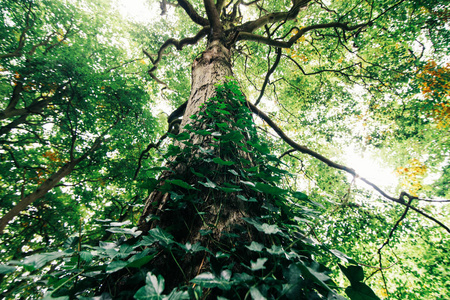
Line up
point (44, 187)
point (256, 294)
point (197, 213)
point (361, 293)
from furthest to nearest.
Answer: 1. point (44, 187)
2. point (197, 213)
3. point (361, 293)
4. point (256, 294)

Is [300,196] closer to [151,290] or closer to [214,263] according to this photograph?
[214,263]

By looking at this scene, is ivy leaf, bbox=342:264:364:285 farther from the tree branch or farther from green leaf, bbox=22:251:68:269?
the tree branch

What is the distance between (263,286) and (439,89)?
6.09m

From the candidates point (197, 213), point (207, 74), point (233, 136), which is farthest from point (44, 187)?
point (233, 136)

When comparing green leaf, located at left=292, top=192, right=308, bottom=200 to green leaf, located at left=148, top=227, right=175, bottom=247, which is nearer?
green leaf, located at left=148, top=227, right=175, bottom=247

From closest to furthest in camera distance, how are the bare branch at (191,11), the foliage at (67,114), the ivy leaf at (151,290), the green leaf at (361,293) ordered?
the ivy leaf at (151,290)
the green leaf at (361,293)
the foliage at (67,114)
the bare branch at (191,11)

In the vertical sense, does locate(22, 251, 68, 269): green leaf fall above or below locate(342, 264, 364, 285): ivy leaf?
below

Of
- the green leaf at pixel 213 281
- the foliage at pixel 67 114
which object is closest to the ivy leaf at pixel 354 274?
the green leaf at pixel 213 281

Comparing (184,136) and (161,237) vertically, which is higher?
(184,136)

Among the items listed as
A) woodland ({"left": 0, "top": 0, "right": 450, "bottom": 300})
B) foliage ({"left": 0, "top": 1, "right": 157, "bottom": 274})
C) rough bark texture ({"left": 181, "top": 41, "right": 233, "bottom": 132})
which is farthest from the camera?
foliage ({"left": 0, "top": 1, "right": 157, "bottom": 274})

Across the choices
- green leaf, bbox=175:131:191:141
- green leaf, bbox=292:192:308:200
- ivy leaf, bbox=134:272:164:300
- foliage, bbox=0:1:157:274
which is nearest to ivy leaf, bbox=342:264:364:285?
green leaf, bbox=292:192:308:200

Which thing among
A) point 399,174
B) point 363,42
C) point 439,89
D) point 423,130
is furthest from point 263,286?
point 399,174

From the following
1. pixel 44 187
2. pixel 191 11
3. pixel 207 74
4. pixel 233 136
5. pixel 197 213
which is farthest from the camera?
pixel 191 11

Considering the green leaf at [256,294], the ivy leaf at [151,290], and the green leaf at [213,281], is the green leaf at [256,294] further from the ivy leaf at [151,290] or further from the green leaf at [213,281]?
the ivy leaf at [151,290]
